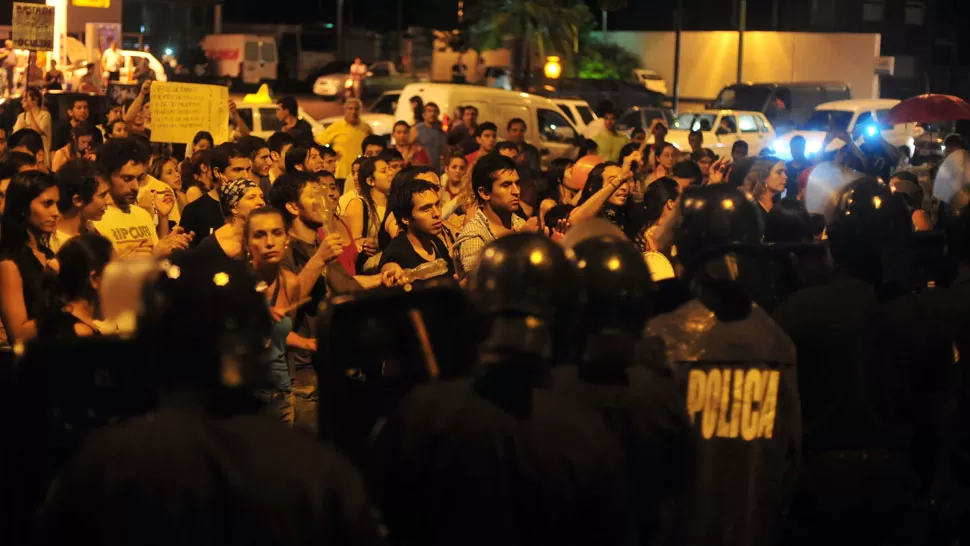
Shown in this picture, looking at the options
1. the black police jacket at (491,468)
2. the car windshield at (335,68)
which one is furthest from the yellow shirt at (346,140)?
the car windshield at (335,68)

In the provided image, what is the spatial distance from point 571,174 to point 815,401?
19.4 ft

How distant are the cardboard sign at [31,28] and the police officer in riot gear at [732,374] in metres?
12.9

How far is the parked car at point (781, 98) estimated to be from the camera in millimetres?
35125

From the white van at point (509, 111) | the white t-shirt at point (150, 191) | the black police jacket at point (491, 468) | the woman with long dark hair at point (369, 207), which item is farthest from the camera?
the white van at point (509, 111)

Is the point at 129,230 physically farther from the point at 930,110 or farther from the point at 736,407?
the point at 930,110

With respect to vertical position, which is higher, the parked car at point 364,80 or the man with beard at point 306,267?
the parked car at point 364,80

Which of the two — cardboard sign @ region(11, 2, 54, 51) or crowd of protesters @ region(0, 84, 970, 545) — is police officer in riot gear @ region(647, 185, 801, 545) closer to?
crowd of protesters @ region(0, 84, 970, 545)

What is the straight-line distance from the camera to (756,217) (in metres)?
4.36

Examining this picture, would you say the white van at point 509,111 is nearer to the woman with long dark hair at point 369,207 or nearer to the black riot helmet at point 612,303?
the woman with long dark hair at point 369,207

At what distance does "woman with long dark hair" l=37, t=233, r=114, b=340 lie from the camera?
5.41m

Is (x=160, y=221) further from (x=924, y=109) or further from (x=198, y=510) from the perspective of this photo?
(x=924, y=109)

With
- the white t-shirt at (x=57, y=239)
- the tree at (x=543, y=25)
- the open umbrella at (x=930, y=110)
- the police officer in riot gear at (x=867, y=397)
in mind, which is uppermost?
the tree at (x=543, y=25)

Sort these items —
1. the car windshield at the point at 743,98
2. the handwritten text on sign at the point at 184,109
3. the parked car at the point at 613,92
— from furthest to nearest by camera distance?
the parked car at the point at 613,92, the car windshield at the point at 743,98, the handwritten text on sign at the point at 184,109

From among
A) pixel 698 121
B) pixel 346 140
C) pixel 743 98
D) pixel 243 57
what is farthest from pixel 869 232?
pixel 243 57
